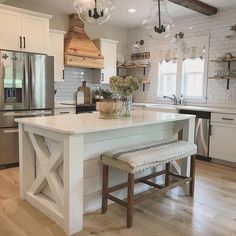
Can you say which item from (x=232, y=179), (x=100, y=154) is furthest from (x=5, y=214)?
(x=232, y=179)

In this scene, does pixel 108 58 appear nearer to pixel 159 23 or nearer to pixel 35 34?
pixel 35 34

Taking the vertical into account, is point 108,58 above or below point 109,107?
above

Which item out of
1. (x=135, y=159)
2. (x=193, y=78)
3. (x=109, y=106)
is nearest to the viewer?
(x=135, y=159)

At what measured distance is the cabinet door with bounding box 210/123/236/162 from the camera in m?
4.16

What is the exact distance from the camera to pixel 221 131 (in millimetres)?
4273

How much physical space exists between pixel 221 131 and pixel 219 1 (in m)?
2.19

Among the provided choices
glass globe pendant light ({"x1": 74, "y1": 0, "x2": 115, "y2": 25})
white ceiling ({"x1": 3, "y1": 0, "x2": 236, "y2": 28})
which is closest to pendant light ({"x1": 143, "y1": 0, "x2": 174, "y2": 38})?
glass globe pendant light ({"x1": 74, "y1": 0, "x2": 115, "y2": 25})

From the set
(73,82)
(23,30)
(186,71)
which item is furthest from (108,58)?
(23,30)

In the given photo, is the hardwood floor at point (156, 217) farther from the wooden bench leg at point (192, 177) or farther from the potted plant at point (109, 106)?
the potted plant at point (109, 106)

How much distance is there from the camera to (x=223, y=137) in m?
4.26

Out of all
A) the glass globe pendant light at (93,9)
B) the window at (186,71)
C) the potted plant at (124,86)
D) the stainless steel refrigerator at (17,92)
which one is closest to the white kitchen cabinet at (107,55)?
the window at (186,71)

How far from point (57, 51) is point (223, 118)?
3.20 metres

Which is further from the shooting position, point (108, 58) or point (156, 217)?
point (108, 58)

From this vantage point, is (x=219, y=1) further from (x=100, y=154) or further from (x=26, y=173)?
(x=26, y=173)
